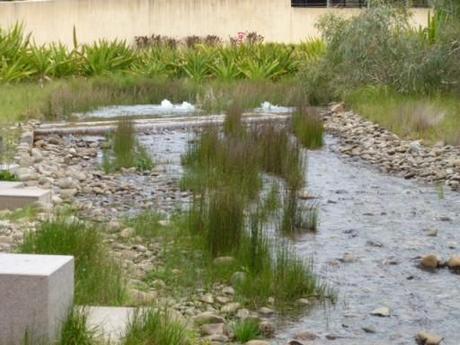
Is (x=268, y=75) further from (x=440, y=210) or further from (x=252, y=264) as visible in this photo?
(x=252, y=264)

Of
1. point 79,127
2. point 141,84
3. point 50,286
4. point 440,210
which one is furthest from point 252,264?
point 141,84

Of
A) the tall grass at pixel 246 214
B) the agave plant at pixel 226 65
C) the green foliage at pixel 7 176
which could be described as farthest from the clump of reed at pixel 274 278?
the agave plant at pixel 226 65

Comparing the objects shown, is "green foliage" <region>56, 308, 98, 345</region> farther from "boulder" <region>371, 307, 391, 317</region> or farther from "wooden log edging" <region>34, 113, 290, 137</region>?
"wooden log edging" <region>34, 113, 290, 137</region>

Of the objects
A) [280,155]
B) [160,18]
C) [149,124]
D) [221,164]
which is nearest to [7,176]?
[221,164]

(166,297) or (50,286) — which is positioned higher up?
(50,286)

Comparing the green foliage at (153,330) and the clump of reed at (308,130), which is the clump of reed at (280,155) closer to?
the clump of reed at (308,130)

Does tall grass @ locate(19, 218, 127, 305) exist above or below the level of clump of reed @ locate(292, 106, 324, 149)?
above

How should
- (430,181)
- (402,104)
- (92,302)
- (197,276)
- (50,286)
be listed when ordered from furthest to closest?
(402,104) → (430,181) → (197,276) → (92,302) → (50,286)

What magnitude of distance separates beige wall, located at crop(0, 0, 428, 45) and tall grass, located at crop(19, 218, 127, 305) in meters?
17.3

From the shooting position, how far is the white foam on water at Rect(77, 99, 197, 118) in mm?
15597

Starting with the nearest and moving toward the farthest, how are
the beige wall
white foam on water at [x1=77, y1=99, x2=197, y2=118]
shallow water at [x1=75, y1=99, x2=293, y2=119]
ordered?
1. shallow water at [x1=75, y1=99, x2=293, y2=119]
2. white foam on water at [x1=77, y1=99, x2=197, y2=118]
3. the beige wall

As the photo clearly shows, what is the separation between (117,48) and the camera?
2058 centimetres

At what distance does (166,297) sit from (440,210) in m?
4.00

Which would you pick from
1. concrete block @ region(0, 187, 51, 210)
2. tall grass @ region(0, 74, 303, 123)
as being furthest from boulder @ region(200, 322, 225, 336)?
tall grass @ region(0, 74, 303, 123)
